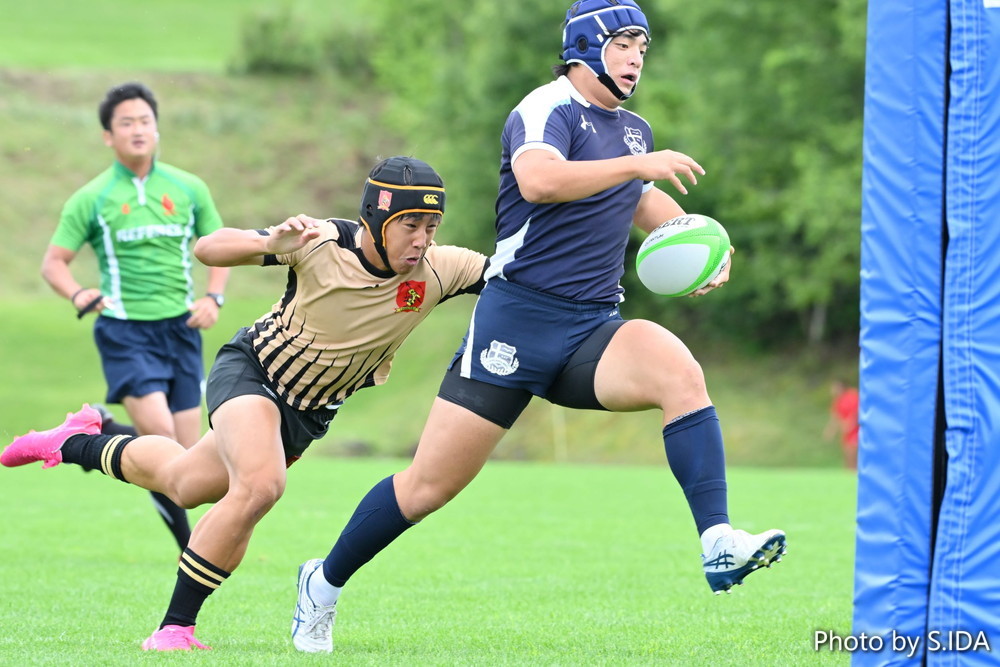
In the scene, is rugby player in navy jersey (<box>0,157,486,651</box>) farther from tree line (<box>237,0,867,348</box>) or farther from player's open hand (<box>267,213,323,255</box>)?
tree line (<box>237,0,867,348</box>)

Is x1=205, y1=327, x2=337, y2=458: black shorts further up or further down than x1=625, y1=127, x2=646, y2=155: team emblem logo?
further down

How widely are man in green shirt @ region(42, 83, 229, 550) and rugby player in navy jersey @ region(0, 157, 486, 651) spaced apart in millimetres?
2528

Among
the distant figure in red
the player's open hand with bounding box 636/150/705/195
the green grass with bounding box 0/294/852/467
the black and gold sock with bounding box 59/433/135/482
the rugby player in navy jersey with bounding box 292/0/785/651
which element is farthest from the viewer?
the green grass with bounding box 0/294/852/467

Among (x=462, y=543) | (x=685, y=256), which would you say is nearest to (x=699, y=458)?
(x=685, y=256)

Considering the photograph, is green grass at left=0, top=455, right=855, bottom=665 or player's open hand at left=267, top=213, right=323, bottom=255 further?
green grass at left=0, top=455, right=855, bottom=665

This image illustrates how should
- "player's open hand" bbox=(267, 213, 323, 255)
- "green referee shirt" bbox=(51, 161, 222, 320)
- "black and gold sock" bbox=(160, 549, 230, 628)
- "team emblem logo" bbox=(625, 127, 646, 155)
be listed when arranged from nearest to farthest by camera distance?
"player's open hand" bbox=(267, 213, 323, 255) < "team emblem logo" bbox=(625, 127, 646, 155) < "black and gold sock" bbox=(160, 549, 230, 628) < "green referee shirt" bbox=(51, 161, 222, 320)

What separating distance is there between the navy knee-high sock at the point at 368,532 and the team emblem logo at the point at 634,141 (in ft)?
5.53

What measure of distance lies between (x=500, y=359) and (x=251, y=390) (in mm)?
1182

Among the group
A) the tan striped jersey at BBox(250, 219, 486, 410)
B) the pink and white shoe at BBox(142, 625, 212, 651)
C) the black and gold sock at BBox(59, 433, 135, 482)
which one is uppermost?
the tan striped jersey at BBox(250, 219, 486, 410)

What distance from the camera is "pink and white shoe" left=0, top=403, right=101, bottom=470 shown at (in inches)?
268

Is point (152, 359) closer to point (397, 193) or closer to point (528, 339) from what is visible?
point (397, 193)

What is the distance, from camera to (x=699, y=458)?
5184 millimetres

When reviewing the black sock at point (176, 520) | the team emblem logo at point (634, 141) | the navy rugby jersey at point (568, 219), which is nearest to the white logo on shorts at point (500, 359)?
the navy rugby jersey at point (568, 219)

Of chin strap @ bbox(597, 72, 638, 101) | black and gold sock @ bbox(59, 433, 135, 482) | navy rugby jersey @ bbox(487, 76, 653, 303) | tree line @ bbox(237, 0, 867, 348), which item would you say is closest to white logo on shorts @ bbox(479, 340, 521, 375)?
navy rugby jersey @ bbox(487, 76, 653, 303)
